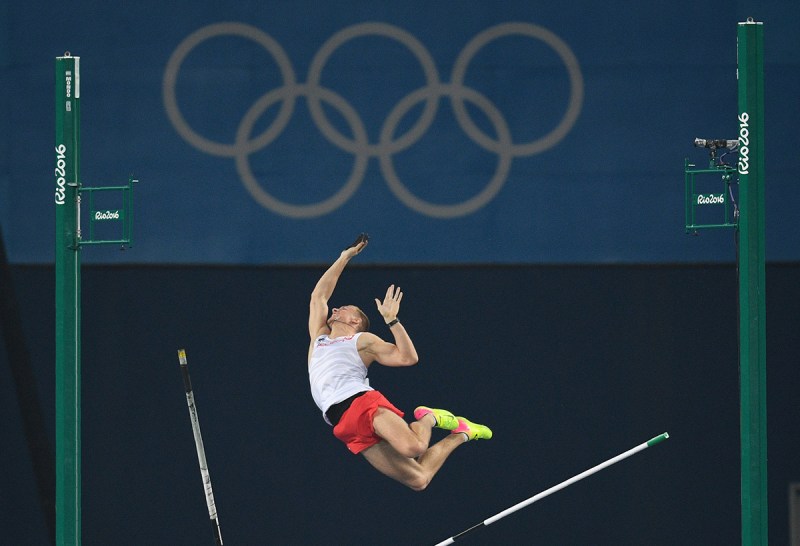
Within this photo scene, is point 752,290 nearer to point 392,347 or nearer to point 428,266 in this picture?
point 392,347

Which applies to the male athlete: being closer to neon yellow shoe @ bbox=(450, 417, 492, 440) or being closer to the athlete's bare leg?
the athlete's bare leg

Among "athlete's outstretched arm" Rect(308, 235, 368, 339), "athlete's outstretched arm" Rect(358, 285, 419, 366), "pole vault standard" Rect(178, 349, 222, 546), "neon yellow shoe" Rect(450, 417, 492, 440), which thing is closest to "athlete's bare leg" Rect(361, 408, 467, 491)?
"neon yellow shoe" Rect(450, 417, 492, 440)

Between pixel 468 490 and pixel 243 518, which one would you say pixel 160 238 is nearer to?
pixel 243 518

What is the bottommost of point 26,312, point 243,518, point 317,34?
point 243,518

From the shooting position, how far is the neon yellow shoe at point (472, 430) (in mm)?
14492

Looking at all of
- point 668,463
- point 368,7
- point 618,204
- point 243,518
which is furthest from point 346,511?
point 368,7

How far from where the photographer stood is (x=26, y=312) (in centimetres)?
1558

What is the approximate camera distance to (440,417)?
14133 millimetres

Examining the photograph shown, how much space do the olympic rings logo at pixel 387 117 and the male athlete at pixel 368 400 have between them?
1637 mm

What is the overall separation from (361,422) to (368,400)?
24cm

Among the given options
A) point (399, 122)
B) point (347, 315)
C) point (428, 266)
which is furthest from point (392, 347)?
point (399, 122)

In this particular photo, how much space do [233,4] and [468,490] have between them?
5.97 m

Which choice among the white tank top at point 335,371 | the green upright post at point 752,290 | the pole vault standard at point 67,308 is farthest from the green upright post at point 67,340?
the green upright post at point 752,290

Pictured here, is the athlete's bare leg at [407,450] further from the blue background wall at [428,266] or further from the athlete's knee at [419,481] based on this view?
the blue background wall at [428,266]
